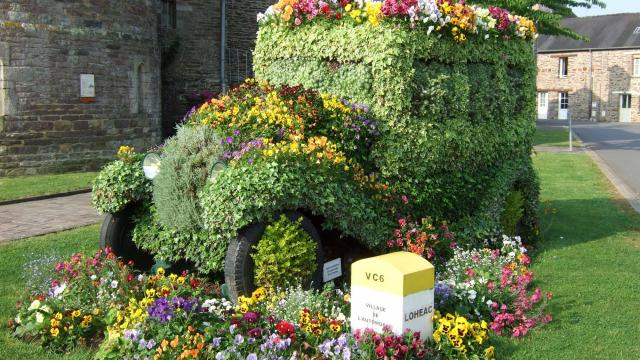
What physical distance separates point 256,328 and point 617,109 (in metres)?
58.1

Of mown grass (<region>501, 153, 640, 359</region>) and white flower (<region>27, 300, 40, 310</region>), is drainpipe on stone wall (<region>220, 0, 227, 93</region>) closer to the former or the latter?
mown grass (<region>501, 153, 640, 359</region>)

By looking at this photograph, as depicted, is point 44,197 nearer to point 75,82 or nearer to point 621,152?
point 75,82

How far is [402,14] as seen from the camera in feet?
22.9

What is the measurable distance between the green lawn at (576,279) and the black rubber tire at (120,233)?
90 centimetres

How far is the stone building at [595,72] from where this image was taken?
A: 56.4 m

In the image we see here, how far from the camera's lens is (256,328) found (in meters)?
4.76

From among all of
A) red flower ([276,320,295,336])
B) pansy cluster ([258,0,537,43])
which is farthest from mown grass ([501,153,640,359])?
pansy cluster ([258,0,537,43])

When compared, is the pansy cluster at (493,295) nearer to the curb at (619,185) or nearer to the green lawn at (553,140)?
the curb at (619,185)

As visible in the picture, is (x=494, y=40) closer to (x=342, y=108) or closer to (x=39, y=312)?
(x=342, y=108)

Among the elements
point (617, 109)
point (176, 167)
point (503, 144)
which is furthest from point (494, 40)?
point (617, 109)

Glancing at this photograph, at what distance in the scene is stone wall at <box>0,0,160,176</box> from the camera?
16.2 metres

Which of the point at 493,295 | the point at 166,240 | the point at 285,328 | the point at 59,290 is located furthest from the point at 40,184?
the point at 285,328

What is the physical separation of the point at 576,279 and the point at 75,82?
13.5 m

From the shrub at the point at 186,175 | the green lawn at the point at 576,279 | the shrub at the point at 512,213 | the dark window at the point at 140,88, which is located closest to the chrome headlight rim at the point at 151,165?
the shrub at the point at 186,175
